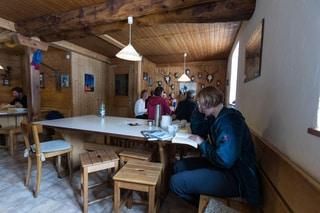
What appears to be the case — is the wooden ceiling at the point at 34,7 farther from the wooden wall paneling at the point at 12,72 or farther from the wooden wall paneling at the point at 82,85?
the wooden wall paneling at the point at 12,72

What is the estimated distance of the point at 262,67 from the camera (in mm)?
1733

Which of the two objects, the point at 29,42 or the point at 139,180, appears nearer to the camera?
the point at 139,180

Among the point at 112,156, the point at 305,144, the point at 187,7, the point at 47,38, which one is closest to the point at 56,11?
the point at 47,38

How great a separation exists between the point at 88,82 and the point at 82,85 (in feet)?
0.98

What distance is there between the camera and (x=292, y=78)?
1.10 meters

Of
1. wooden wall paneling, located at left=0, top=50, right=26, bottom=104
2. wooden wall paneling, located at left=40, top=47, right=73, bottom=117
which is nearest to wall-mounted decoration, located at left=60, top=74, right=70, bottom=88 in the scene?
wooden wall paneling, located at left=40, top=47, right=73, bottom=117

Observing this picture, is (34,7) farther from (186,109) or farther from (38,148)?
(186,109)

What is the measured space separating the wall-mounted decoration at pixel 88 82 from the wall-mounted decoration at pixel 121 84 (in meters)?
1.03

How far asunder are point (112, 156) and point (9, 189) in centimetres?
148

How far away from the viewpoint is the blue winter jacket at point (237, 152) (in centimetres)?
125

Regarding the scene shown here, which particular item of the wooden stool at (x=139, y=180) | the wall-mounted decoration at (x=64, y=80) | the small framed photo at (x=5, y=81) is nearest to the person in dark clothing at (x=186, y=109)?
the wooden stool at (x=139, y=180)

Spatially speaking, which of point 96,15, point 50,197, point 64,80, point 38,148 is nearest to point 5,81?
point 64,80

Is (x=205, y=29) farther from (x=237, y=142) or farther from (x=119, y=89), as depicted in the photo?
(x=119, y=89)

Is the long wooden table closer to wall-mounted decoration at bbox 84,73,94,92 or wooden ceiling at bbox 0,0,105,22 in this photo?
wooden ceiling at bbox 0,0,105,22
